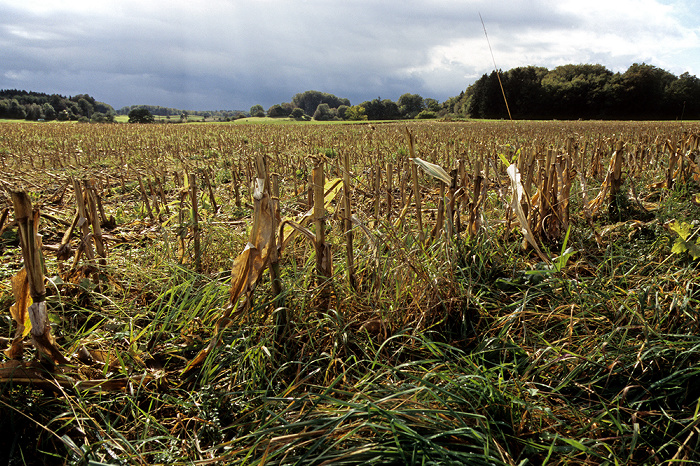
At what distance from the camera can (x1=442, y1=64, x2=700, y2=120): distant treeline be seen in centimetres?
5606

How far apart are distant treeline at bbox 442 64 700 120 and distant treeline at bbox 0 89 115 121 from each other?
73.4 m

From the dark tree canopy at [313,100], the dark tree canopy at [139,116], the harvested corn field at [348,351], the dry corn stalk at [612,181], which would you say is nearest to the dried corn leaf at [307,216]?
the harvested corn field at [348,351]

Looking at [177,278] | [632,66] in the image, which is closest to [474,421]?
[177,278]

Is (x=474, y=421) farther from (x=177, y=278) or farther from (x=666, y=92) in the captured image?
(x=666, y=92)

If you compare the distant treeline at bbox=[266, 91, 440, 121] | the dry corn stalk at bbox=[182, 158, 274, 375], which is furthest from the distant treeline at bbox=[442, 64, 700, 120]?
the dry corn stalk at bbox=[182, 158, 274, 375]

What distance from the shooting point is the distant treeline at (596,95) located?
2207 inches

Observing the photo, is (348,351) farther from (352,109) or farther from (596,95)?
(352,109)

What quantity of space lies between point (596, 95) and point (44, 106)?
11065 centimetres

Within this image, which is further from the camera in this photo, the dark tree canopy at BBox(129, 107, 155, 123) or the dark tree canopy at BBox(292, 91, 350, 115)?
the dark tree canopy at BBox(292, 91, 350, 115)

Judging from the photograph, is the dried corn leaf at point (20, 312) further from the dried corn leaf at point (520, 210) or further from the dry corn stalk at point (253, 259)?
the dried corn leaf at point (520, 210)

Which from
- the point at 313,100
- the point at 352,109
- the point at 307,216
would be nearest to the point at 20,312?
the point at 307,216

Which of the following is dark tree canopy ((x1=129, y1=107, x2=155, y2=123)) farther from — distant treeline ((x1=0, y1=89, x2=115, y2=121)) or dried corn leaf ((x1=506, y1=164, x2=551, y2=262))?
dried corn leaf ((x1=506, y1=164, x2=551, y2=262))

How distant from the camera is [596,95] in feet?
196

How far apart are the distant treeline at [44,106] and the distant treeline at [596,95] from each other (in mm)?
73401
